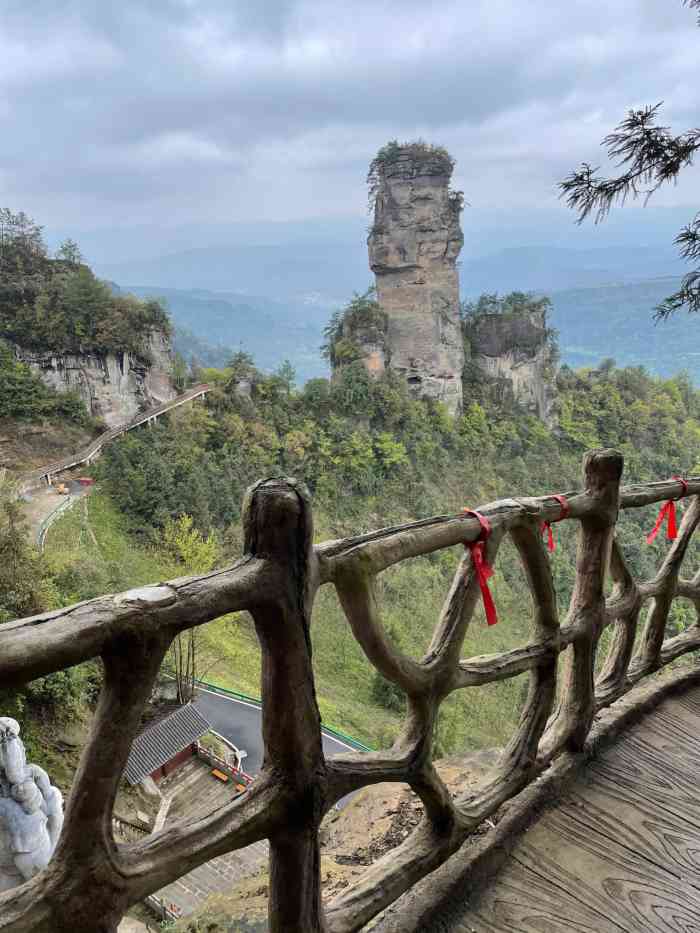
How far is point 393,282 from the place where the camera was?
24.5 metres

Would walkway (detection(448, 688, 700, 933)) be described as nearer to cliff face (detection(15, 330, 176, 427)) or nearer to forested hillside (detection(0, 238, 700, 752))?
forested hillside (detection(0, 238, 700, 752))

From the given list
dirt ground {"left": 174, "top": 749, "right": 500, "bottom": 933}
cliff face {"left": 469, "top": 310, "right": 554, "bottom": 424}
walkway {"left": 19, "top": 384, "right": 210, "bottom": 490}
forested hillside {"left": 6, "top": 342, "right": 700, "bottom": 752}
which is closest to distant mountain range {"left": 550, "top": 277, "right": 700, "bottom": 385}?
forested hillside {"left": 6, "top": 342, "right": 700, "bottom": 752}

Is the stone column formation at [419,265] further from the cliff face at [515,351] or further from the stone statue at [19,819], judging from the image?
the stone statue at [19,819]

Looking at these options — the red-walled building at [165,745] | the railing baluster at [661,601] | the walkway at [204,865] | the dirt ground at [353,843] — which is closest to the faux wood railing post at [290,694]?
the dirt ground at [353,843]

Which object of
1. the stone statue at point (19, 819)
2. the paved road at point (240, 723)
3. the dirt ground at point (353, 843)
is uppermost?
the dirt ground at point (353, 843)

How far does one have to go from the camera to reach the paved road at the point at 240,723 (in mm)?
11094

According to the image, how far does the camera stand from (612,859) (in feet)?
4.83

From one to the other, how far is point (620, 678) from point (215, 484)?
54.3ft

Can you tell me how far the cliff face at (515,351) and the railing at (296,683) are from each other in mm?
26012

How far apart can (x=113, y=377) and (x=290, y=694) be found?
758 inches

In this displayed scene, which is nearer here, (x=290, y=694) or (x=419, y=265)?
(x=290, y=694)

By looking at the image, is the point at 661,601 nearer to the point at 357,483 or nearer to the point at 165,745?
the point at 165,745

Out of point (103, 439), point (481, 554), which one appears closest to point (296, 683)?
point (481, 554)

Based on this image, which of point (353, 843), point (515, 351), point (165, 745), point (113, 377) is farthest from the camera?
point (515, 351)
